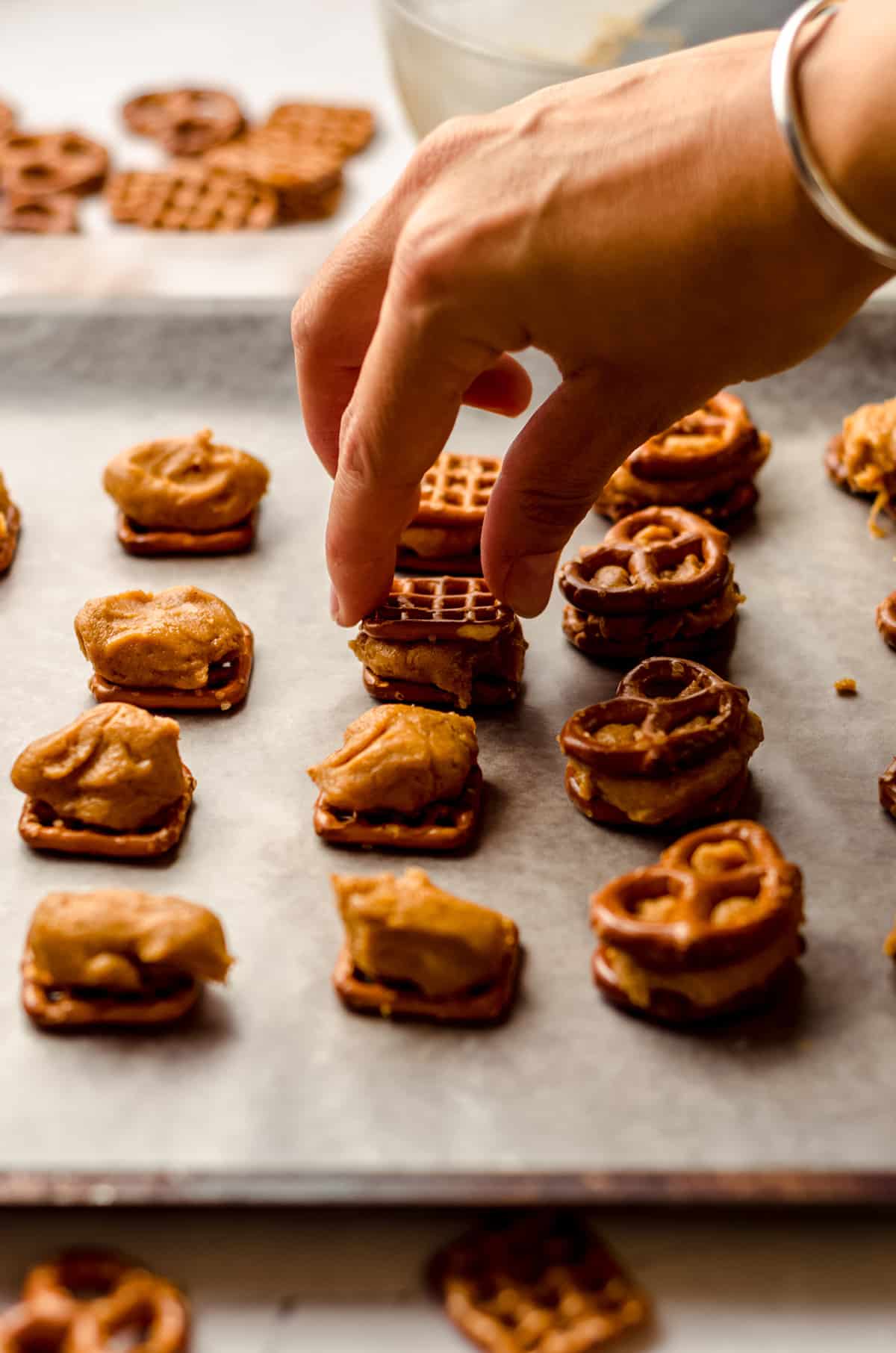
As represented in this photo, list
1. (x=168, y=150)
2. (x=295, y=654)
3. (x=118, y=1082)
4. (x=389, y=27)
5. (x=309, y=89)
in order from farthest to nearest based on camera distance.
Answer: (x=309, y=89)
(x=168, y=150)
(x=389, y=27)
(x=295, y=654)
(x=118, y=1082)

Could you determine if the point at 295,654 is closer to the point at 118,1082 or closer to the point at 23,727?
the point at 23,727

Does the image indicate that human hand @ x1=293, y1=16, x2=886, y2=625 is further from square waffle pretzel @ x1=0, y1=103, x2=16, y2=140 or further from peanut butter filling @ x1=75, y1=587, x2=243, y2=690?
square waffle pretzel @ x1=0, y1=103, x2=16, y2=140

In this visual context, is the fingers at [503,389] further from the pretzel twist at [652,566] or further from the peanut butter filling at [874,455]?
the peanut butter filling at [874,455]

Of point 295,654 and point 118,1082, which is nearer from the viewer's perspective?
point 118,1082

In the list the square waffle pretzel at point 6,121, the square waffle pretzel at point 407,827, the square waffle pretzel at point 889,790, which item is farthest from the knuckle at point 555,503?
the square waffle pretzel at point 6,121

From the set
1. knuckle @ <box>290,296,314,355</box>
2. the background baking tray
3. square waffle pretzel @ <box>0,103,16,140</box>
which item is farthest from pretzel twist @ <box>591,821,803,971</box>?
square waffle pretzel @ <box>0,103,16,140</box>

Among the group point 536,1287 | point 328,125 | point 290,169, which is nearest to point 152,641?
point 536,1287

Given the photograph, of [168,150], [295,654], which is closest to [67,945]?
[295,654]
